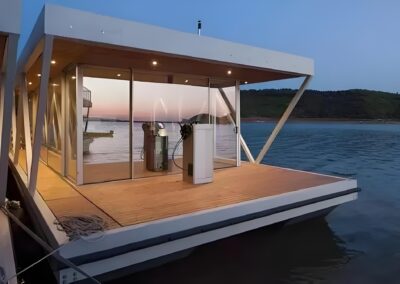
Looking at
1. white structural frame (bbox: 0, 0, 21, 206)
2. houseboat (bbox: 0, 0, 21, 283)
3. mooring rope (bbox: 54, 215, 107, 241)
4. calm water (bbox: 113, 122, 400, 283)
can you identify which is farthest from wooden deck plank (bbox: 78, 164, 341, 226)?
white structural frame (bbox: 0, 0, 21, 206)

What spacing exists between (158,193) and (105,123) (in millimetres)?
1610

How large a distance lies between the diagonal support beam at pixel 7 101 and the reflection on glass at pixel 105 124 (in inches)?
61.2

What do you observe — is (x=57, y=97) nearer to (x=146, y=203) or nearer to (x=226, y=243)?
(x=146, y=203)

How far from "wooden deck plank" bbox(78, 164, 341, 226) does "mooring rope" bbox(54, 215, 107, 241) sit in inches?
8.7

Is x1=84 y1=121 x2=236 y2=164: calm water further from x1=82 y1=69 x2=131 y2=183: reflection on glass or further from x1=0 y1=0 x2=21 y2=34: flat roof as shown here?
x1=0 y1=0 x2=21 y2=34: flat roof

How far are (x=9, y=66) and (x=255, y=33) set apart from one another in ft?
280

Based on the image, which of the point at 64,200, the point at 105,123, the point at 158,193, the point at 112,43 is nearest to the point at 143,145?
the point at 105,123

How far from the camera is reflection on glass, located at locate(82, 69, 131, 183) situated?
200 inches

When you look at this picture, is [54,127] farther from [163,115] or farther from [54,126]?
[163,115]

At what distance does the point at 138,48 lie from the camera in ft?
12.3

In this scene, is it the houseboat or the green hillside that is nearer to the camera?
the houseboat

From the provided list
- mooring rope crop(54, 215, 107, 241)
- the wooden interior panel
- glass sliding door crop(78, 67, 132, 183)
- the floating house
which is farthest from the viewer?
glass sliding door crop(78, 67, 132, 183)

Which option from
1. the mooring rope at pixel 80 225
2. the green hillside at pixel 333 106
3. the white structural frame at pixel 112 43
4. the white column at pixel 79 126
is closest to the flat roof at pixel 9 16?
the white structural frame at pixel 112 43

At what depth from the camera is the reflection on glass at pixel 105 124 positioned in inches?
200
